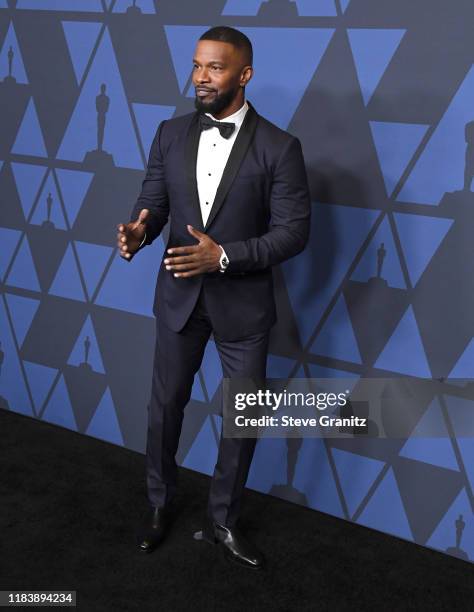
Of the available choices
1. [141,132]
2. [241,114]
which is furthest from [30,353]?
[241,114]

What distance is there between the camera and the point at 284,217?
2.26m

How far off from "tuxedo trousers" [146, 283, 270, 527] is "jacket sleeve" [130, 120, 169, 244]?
0.29 meters

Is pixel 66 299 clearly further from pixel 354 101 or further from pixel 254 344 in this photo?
pixel 354 101

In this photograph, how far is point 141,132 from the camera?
3018 mm

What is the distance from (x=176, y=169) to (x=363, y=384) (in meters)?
1.07

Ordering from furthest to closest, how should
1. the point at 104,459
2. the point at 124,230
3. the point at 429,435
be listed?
1. the point at 104,459
2. the point at 429,435
3. the point at 124,230

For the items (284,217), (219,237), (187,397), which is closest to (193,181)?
(219,237)

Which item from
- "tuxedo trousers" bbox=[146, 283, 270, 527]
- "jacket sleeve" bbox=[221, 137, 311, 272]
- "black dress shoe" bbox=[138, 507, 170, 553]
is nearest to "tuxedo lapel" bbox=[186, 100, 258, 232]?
"jacket sleeve" bbox=[221, 137, 311, 272]

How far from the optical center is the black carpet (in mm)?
2330

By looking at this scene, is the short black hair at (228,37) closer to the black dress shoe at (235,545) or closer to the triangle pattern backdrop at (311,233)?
the triangle pattern backdrop at (311,233)

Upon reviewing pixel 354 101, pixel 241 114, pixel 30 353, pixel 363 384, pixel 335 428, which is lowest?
pixel 30 353

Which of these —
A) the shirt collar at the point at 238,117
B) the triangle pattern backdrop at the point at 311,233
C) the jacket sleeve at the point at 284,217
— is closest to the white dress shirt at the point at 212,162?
the shirt collar at the point at 238,117

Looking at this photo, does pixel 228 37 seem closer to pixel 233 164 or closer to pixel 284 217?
pixel 233 164

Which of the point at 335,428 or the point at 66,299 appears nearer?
the point at 335,428
